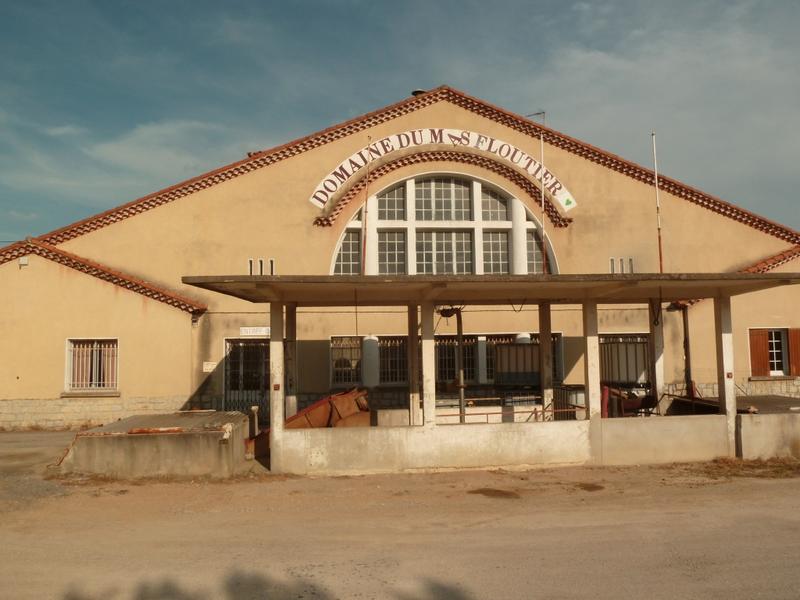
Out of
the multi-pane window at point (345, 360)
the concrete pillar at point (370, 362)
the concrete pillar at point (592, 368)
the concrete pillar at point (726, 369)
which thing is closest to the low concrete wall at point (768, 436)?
the concrete pillar at point (726, 369)

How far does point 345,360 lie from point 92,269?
744cm

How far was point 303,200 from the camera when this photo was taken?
19578mm

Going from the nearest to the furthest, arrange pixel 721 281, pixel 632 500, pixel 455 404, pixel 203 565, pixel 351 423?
pixel 203 565 < pixel 632 500 < pixel 721 281 < pixel 351 423 < pixel 455 404

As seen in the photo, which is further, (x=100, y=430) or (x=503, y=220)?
(x=503, y=220)

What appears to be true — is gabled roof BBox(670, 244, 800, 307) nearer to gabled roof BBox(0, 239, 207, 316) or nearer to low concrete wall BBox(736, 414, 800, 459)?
low concrete wall BBox(736, 414, 800, 459)

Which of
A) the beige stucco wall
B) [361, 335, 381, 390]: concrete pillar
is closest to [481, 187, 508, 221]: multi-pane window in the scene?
[361, 335, 381, 390]: concrete pillar

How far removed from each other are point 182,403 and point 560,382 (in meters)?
10.7

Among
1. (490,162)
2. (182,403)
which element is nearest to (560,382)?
(490,162)

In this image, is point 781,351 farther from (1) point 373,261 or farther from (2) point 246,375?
(2) point 246,375

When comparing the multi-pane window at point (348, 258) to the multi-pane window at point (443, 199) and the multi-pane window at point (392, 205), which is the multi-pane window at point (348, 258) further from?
the multi-pane window at point (443, 199)

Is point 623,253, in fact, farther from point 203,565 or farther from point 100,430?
point 203,565

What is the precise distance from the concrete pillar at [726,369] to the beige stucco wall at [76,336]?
13221mm

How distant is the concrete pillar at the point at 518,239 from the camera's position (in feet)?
65.4

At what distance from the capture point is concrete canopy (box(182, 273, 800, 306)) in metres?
10.8
